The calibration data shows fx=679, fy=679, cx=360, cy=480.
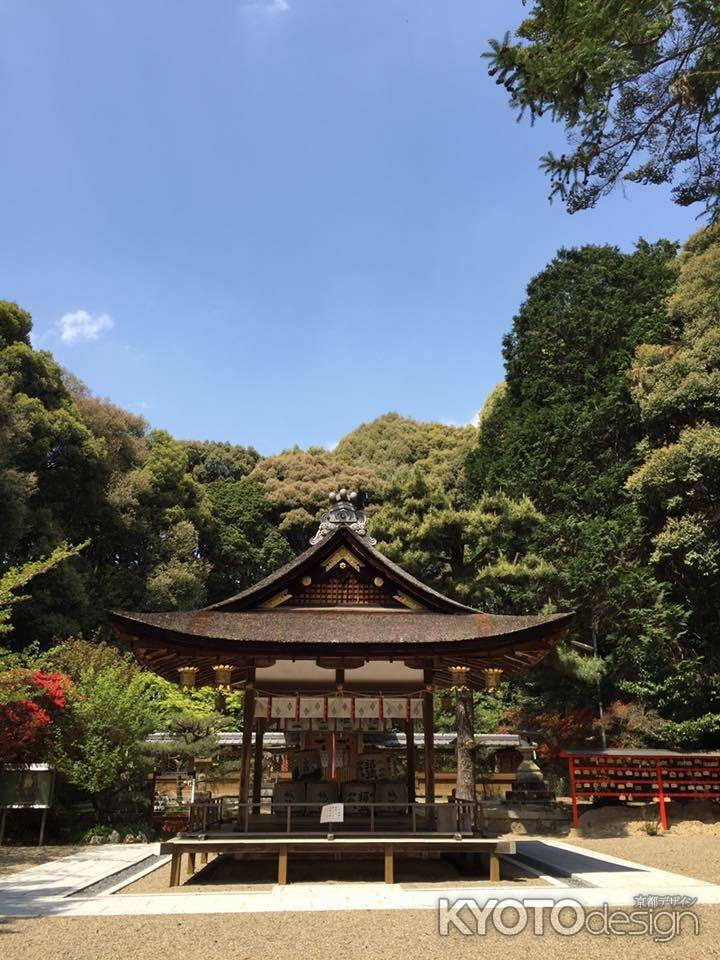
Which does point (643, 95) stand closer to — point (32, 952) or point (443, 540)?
point (32, 952)

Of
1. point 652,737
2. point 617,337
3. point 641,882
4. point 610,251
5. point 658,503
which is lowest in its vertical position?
point 641,882

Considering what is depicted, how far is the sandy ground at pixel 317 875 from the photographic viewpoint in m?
11.4

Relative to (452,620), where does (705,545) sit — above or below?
above

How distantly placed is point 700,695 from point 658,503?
317 inches

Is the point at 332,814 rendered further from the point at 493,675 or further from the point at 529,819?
the point at 529,819

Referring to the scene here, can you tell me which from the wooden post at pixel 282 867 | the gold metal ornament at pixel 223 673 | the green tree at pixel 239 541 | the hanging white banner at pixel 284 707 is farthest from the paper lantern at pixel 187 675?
the green tree at pixel 239 541

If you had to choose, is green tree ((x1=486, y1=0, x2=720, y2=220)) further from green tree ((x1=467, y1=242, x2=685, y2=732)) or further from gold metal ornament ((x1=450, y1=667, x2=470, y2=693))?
green tree ((x1=467, y1=242, x2=685, y2=732))

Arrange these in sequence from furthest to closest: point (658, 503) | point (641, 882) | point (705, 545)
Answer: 1. point (658, 503)
2. point (705, 545)
3. point (641, 882)

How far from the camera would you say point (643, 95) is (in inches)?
476

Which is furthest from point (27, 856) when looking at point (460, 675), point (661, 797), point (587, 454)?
point (587, 454)

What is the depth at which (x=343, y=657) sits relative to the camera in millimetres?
12969

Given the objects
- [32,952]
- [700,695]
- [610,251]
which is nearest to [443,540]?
[700,695]

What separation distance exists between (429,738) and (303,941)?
6420mm

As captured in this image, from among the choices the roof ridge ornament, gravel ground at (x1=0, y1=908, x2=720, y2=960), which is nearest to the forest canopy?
the roof ridge ornament
